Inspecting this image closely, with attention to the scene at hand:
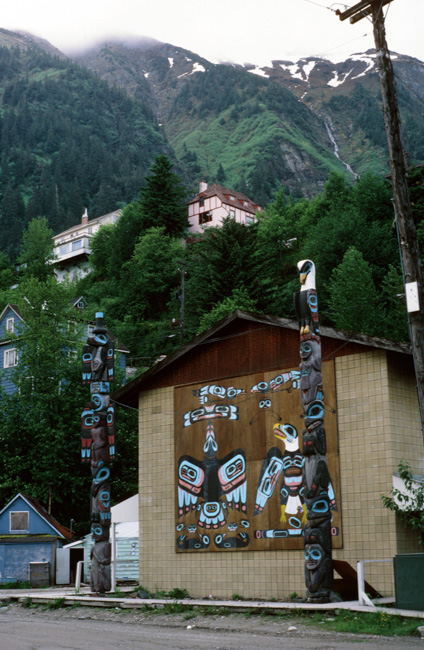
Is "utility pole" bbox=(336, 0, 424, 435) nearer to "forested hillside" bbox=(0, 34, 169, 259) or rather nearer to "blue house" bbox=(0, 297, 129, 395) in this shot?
"blue house" bbox=(0, 297, 129, 395)

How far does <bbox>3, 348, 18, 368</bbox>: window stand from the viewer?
48688 millimetres

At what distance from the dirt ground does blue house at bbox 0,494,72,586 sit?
53.4ft

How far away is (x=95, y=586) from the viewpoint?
2141 cm

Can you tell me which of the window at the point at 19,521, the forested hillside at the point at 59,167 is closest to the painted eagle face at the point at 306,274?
the window at the point at 19,521

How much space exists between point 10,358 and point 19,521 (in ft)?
50.4

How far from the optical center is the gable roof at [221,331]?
18.5 m

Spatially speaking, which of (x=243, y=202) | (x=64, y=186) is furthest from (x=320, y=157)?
(x=243, y=202)

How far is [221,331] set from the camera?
2220cm

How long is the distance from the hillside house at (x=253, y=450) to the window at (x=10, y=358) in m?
25.6

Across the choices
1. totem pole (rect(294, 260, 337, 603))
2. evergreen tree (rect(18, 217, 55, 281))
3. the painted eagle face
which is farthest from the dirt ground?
evergreen tree (rect(18, 217, 55, 281))

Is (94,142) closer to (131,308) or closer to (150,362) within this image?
(131,308)

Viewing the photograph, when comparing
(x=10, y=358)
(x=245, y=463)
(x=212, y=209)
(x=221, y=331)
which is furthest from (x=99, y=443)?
(x=212, y=209)

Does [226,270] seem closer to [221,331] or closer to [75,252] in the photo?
[221,331]

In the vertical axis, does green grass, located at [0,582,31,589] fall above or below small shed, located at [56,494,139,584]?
below
